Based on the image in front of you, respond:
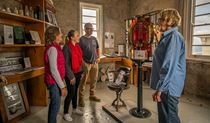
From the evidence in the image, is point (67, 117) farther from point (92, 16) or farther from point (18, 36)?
point (92, 16)

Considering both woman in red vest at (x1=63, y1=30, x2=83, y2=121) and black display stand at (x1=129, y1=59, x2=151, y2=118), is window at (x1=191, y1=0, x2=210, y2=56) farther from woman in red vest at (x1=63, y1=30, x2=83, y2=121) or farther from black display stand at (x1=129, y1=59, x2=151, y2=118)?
woman in red vest at (x1=63, y1=30, x2=83, y2=121)

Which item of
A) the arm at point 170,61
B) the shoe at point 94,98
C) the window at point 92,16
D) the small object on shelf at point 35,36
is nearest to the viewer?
the arm at point 170,61

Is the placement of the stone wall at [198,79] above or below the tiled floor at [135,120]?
above

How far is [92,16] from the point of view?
512 centimetres

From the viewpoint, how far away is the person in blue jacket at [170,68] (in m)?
1.57

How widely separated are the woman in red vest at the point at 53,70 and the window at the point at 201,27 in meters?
3.02

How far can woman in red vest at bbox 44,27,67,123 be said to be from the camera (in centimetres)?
196

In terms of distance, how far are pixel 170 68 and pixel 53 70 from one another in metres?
1.25

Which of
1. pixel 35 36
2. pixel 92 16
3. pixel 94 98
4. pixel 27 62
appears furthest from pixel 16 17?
pixel 92 16

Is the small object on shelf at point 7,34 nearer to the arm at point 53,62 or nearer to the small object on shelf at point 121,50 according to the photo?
the arm at point 53,62

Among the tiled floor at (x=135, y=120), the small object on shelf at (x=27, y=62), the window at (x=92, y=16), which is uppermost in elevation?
the window at (x=92, y=16)

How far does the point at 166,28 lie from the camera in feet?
5.54

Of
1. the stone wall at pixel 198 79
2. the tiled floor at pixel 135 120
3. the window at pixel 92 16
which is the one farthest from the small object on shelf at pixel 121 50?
the stone wall at pixel 198 79

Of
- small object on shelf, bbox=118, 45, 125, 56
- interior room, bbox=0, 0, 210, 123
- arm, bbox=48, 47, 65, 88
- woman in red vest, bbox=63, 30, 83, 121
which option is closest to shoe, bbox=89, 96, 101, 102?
interior room, bbox=0, 0, 210, 123
